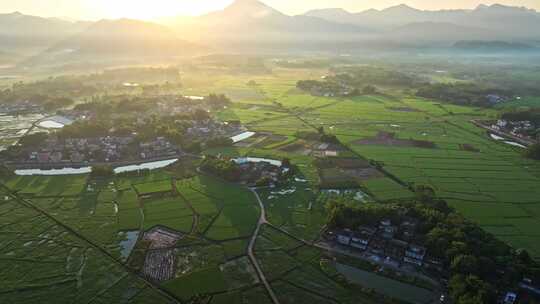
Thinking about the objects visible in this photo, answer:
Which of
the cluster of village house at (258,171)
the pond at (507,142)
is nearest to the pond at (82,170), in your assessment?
the cluster of village house at (258,171)

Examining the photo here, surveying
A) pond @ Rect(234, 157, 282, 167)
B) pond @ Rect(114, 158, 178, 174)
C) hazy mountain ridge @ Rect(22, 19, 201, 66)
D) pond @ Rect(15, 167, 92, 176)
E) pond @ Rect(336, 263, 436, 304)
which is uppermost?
hazy mountain ridge @ Rect(22, 19, 201, 66)

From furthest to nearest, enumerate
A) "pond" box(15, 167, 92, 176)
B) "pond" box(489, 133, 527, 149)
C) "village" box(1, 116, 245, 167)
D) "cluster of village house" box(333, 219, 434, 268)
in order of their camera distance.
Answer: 1. "pond" box(489, 133, 527, 149)
2. "village" box(1, 116, 245, 167)
3. "pond" box(15, 167, 92, 176)
4. "cluster of village house" box(333, 219, 434, 268)

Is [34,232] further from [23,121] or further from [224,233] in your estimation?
[23,121]

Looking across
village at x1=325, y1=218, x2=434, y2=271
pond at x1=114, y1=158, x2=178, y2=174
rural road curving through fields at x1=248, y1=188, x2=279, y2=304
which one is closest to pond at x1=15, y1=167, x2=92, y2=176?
pond at x1=114, y1=158, x2=178, y2=174

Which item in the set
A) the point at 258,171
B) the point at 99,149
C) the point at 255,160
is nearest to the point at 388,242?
the point at 258,171

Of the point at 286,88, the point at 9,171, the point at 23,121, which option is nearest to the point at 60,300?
the point at 9,171

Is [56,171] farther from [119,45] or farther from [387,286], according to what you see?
[119,45]

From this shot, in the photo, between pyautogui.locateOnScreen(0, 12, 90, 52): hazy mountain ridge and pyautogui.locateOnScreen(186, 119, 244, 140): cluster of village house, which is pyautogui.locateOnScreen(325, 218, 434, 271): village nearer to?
pyautogui.locateOnScreen(186, 119, 244, 140): cluster of village house
